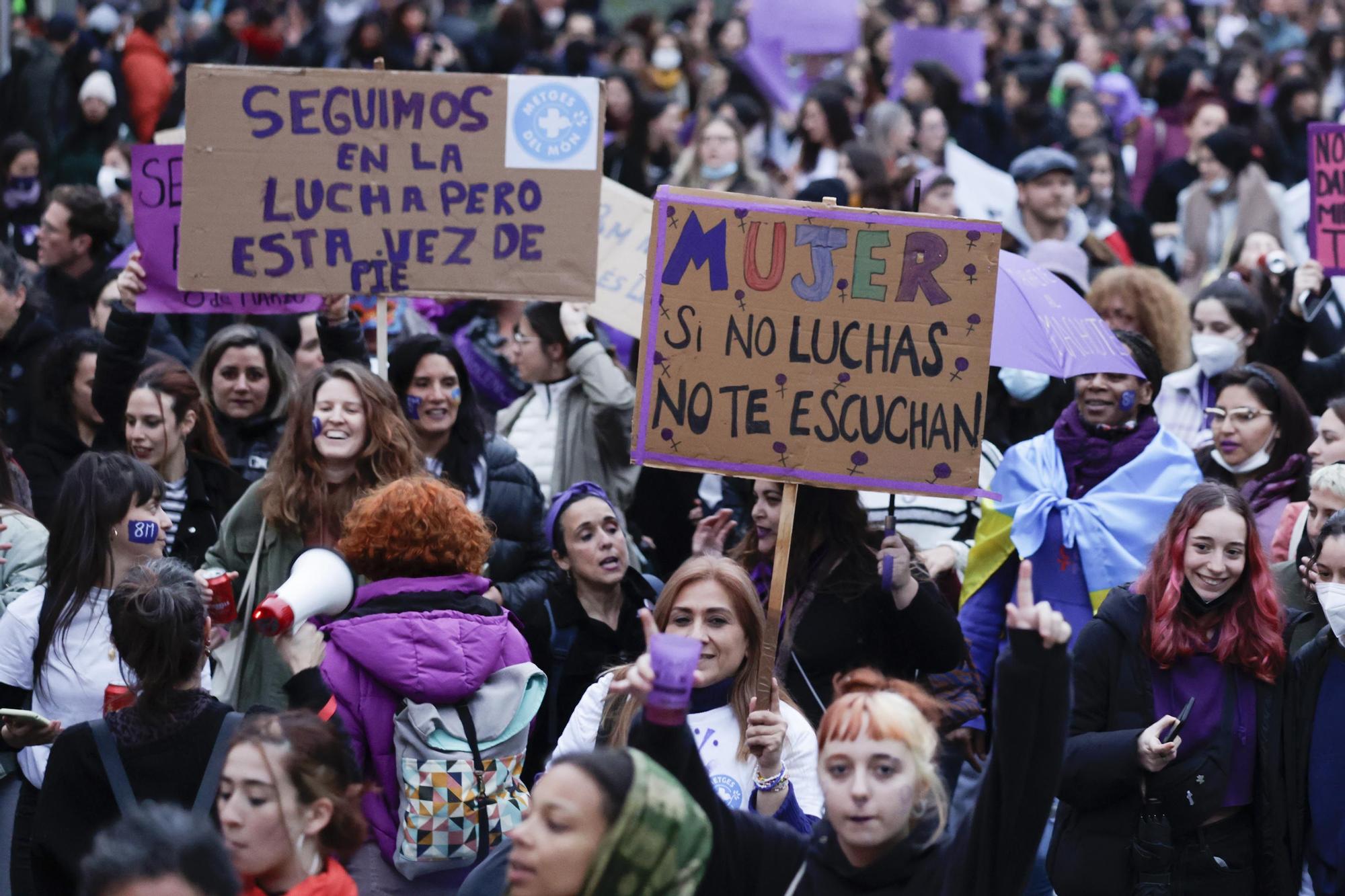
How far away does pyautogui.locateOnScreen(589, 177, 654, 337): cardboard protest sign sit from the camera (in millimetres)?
7453

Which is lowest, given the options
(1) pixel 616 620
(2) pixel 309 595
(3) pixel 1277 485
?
(1) pixel 616 620

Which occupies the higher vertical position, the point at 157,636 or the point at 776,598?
the point at 776,598

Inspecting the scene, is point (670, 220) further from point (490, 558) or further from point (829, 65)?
point (829, 65)

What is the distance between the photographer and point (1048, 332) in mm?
5809

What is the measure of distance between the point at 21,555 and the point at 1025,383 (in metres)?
3.82

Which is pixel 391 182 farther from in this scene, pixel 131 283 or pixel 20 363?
pixel 20 363

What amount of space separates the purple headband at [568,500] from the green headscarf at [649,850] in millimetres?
2674

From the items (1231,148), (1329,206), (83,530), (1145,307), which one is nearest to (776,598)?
(83,530)

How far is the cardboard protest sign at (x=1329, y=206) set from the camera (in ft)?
24.0

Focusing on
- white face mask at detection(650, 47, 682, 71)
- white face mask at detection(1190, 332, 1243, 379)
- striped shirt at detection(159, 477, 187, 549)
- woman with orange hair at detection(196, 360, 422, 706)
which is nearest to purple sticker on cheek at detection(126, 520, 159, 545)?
woman with orange hair at detection(196, 360, 422, 706)

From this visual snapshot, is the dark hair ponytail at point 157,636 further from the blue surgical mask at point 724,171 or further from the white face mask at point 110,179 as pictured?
the white face mask at point 110,179

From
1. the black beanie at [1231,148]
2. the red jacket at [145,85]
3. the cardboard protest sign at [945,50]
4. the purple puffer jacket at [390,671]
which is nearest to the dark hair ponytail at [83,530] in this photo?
the purple puffer jacket at [390,671]

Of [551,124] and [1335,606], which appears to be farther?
[551,124]

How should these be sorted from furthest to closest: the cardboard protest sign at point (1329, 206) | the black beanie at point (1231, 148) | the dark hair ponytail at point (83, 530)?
the black beanie at point (1231, 148), the cardboard protest sign at point (1329, 206), the dark hair ponytail at point (83, 530)
